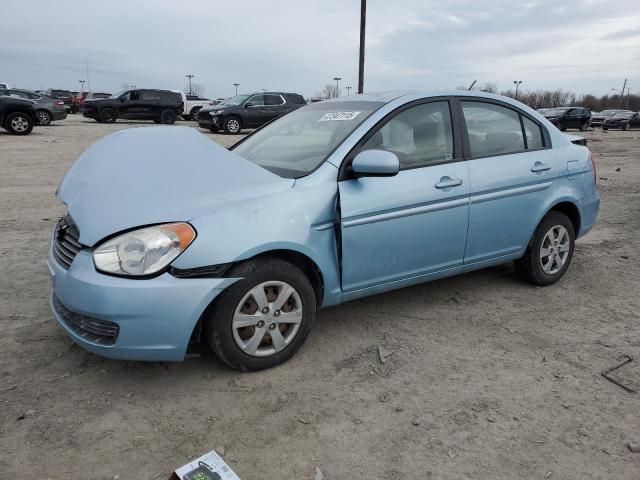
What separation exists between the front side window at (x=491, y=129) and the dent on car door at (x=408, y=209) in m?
0.20

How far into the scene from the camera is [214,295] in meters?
2.63

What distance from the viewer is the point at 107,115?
2414 centimetres

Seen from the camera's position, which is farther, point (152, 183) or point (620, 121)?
point (620, 121)

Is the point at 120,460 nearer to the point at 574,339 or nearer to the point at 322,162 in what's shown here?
the point at 322,162

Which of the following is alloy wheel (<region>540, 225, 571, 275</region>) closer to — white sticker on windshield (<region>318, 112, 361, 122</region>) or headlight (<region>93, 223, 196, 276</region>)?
white sticker on windshield (<region>318, 112, 361, 122</region>)

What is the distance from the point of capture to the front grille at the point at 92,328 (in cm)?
255

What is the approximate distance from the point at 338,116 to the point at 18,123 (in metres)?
16.6

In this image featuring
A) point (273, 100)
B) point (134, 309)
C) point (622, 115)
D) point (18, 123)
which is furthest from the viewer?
point (622, 115)

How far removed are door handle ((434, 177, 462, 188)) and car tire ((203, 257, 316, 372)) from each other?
1163 millimetres

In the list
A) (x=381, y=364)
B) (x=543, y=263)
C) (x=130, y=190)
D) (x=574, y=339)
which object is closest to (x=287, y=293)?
(x=381, y=364)

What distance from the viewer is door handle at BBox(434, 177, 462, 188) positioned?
344 cm

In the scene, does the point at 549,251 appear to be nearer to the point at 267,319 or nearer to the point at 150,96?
the point at 267,319

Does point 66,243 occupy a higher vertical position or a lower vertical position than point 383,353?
higher

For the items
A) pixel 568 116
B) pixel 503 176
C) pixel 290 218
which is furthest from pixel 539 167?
pixel 568 116
